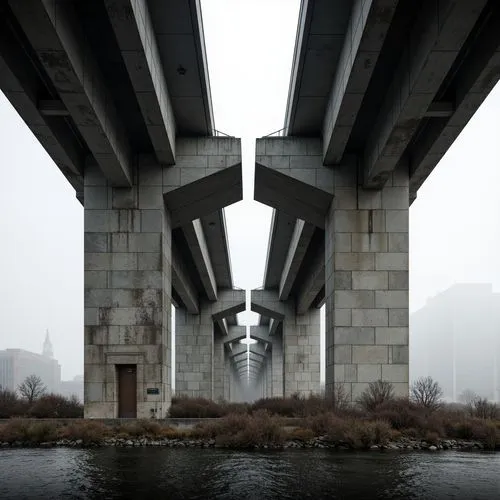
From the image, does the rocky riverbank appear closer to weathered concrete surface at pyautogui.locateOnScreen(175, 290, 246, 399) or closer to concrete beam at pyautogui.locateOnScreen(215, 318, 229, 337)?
weathered concrete surface at pyautogui.locateOnScreen(175, 290, 246, 399)

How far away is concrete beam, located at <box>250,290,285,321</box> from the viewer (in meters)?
55.3

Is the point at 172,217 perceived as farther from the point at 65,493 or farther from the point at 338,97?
the point at 65,493

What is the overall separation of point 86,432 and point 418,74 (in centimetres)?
1464

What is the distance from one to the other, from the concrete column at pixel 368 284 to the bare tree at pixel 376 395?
0.84 ft

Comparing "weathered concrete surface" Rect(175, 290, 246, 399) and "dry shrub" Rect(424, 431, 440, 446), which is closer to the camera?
"dry shrub" Rect(424, 431, 440, 446)

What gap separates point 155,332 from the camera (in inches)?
987

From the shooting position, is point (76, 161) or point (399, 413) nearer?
point (399, 413)

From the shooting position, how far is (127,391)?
25125 mm

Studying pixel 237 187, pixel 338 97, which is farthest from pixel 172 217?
pixel 338 97

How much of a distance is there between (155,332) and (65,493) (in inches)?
513

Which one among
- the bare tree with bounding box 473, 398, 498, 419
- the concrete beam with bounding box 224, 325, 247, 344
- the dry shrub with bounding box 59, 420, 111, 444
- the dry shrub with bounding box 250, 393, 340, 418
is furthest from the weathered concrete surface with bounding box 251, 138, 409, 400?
the concrete beam with bounding box 224, 325, 247, 344

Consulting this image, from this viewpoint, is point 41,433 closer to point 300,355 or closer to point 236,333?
point 300,355

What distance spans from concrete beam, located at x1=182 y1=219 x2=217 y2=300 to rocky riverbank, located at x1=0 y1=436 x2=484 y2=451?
49.3 feet

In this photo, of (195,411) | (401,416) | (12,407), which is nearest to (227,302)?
(195,411)
